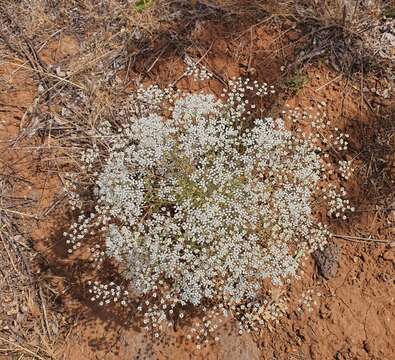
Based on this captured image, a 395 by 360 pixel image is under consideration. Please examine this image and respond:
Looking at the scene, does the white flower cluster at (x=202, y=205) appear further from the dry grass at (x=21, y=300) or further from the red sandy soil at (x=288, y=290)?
the dry grass at (x=21, y=300)

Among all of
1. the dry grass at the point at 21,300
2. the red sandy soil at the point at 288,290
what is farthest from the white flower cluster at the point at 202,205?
the dry grass at the point at 21,300

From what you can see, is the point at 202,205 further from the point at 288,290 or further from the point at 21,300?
the point at 21,300

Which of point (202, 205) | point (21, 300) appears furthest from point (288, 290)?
point (21, 300)

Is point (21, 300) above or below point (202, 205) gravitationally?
below

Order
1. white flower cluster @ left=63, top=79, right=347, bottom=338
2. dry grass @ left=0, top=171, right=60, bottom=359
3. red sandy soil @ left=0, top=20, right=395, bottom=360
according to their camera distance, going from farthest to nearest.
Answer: dry grass @ left=0, top=171, right=60, bottom=359 < red sandy soil @ left=0, top=20, right=395, bottom=360 < white flower cluster @ left=63, top=79, right=347, bottom=338

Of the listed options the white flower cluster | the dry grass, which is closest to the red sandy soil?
the dry grass

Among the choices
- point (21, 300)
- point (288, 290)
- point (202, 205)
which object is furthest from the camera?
point (21, 300)

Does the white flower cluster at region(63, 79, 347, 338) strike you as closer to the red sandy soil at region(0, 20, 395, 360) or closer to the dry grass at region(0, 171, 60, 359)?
the red sandy soil at region(0, 20, 395, 360)

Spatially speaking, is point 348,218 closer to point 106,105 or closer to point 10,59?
point 106,105

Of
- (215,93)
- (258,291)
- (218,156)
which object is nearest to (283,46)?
(215,93)
